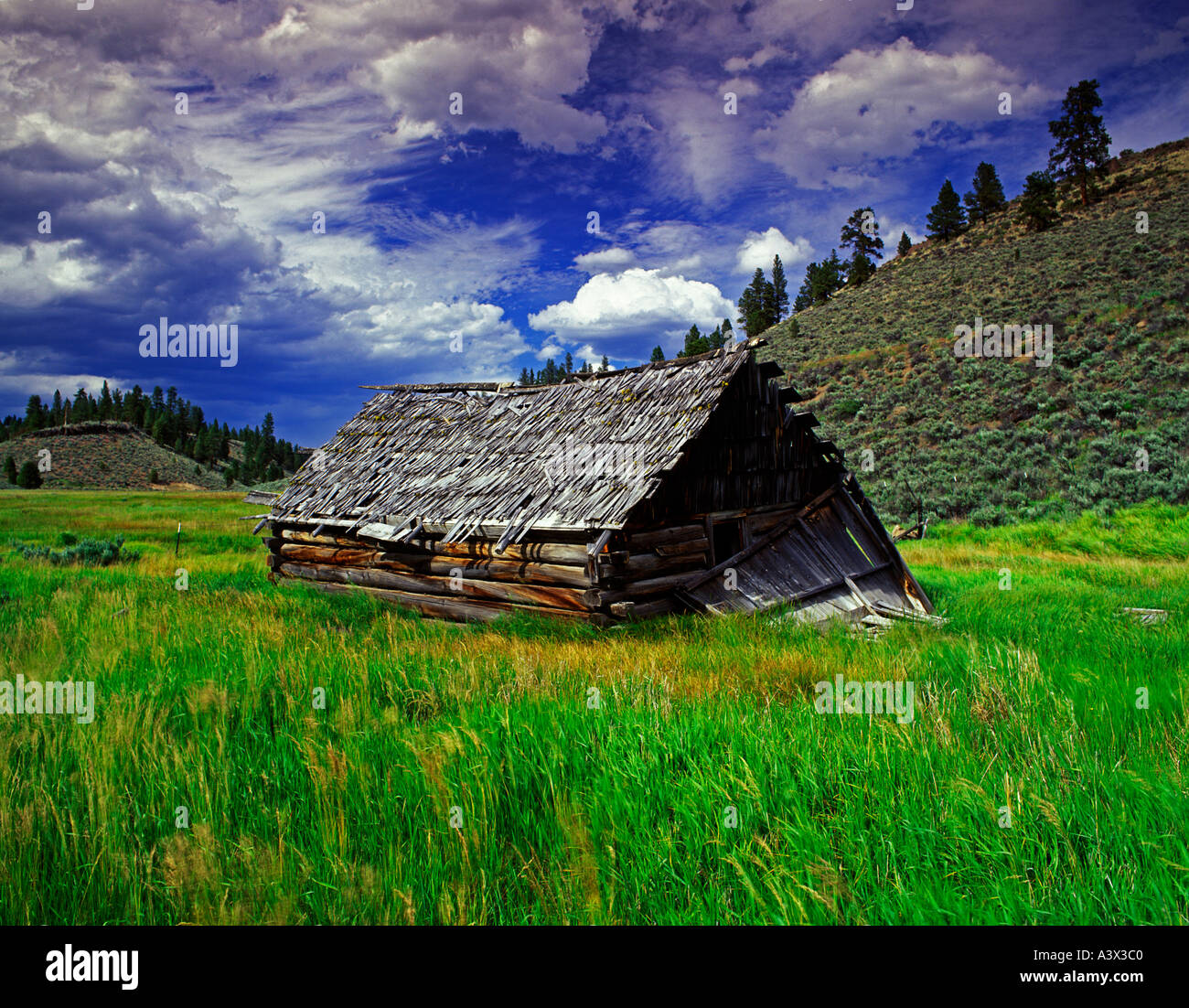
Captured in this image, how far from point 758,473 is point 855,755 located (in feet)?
29.9

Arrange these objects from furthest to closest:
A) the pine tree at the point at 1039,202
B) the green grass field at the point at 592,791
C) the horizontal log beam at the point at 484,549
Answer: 1. the pine tree at the point at 1039,202
2. the horizontal log beam at the point at 484,549
3. the green grass field at the point at 592,791

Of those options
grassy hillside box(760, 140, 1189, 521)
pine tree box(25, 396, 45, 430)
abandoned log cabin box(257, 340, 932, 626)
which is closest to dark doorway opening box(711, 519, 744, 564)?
abandoned log cabin box(257, 340, 932, 626)

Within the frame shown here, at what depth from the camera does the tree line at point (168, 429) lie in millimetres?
114125

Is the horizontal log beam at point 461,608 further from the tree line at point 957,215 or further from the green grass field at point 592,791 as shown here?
the tree line at point 957,215

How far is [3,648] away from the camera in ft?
21.6

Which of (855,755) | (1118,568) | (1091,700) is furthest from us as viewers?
(1118,568)

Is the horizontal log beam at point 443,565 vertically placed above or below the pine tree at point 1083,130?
below

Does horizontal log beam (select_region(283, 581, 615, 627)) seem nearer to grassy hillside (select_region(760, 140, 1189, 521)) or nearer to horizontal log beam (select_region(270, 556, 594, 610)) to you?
horizontal log beam (select_region(270, 556, 594, 610))

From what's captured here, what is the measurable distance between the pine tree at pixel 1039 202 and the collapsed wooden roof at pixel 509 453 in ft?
226

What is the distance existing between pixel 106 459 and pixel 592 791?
116667 mm

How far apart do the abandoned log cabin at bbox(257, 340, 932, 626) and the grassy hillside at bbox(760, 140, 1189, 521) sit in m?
16.5

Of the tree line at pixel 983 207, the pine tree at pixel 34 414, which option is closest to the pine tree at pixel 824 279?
the tree line at pixel 983 207
